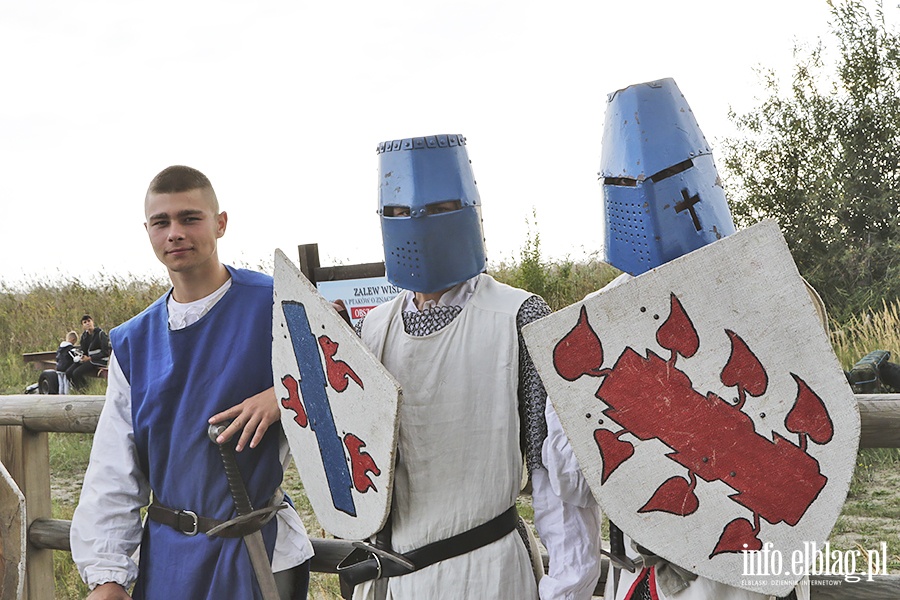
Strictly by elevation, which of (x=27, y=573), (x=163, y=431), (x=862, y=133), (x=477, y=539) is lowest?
(x=27, y=573)

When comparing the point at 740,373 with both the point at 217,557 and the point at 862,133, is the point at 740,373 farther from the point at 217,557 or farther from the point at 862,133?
the point at 862,133

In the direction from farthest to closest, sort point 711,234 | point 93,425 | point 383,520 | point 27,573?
point 27,573 → point 93,425 → point 383,520 → point 711,234

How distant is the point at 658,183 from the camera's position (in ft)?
6.03

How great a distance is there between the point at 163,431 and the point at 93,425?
897 mm

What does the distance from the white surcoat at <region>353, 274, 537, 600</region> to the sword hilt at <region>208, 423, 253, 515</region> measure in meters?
0.46

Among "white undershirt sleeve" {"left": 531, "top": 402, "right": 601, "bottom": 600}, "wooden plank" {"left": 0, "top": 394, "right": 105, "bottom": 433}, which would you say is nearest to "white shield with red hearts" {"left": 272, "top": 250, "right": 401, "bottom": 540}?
"white undershirt sleeve" {"left": 531, "top": 402, "right": 601, "bottom": 600}

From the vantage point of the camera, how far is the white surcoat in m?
2.01

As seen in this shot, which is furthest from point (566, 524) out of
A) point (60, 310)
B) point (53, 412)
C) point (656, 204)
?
point (60, 310)

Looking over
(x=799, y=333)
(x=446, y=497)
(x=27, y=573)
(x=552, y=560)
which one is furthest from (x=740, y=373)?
(x=27, y=573)

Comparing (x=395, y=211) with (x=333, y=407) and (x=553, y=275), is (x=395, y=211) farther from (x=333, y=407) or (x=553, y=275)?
(x=553, y=275)

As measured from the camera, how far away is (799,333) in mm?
1648

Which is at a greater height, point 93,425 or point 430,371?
point 430,371

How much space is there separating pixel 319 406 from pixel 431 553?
412mm

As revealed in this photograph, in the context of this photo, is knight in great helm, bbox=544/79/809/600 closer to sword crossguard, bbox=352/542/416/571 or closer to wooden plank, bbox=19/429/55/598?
sword crossguard, bbox=352/542/416/571
